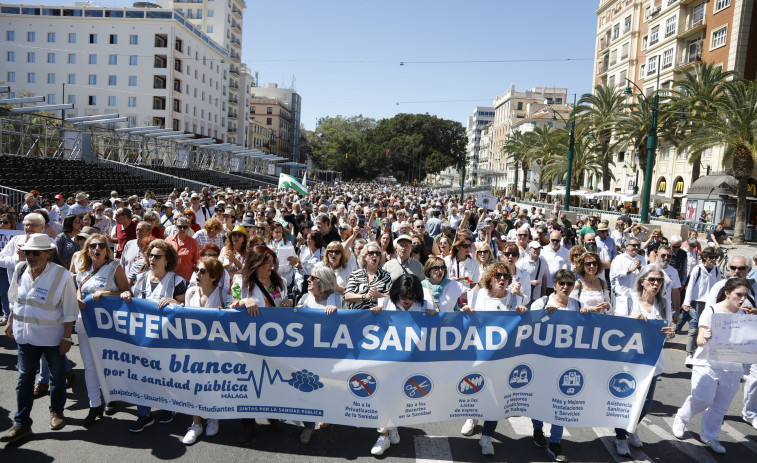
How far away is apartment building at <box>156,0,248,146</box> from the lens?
7819 cm

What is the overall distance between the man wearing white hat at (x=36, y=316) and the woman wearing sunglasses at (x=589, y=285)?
457 cm

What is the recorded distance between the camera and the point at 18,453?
14.8ft

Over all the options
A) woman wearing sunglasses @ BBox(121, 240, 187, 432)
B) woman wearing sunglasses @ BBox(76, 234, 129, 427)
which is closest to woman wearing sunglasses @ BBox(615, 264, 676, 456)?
woman wearing sunglasses @ BBox(121, 240, 187, 432)

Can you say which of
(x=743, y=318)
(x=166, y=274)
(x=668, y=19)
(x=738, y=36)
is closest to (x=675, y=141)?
(x=738, y=36)

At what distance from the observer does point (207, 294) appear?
5039 mm

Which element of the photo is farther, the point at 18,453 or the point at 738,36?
the point at 738,36

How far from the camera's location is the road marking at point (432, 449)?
468 cm

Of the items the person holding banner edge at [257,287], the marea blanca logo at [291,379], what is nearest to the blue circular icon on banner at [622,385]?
the marea blanca logo at [291,379]

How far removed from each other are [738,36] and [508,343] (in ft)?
134

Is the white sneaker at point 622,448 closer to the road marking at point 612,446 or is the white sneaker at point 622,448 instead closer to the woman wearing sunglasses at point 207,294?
the road marking at point 612,446

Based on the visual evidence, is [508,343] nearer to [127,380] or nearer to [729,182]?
[127,380]

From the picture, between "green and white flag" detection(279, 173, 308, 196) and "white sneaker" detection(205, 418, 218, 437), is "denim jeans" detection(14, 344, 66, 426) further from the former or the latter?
"green and white flag" detection(279, 173, 308, 196)

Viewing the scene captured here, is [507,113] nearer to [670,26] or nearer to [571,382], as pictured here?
[670,26]

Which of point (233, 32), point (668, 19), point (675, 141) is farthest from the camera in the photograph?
point (233, 32)
